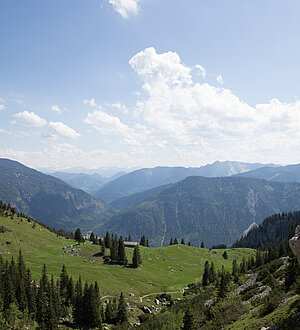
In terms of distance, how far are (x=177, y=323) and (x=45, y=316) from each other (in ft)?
114

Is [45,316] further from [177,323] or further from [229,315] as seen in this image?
[229,315]

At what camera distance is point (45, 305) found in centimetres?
5841

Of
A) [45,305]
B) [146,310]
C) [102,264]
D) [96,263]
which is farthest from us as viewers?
[102,264]

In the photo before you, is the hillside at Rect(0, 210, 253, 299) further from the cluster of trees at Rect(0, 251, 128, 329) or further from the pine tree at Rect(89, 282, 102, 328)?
the pine tree at Rect(89, 282, 102, 328)

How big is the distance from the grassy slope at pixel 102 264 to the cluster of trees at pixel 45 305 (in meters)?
14.3

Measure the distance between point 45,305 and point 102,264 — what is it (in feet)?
193

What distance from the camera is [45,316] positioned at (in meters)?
55.8

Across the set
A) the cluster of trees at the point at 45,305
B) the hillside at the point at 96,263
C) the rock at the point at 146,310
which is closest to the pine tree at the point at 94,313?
the cluster of trees at the point at 45,305

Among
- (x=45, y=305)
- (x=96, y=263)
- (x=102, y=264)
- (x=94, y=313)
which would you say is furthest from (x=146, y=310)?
(x=96, y=263)

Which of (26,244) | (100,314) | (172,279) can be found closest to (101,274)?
(100,314)

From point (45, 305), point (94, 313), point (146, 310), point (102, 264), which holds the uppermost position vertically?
point (45, 305)

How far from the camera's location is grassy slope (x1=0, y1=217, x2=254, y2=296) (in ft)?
303

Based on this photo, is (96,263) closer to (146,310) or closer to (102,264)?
(102,264)

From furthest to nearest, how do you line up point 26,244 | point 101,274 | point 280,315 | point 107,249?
1. point 107,249
2. point 26,244
3. point 101,274
4. point 280,315
